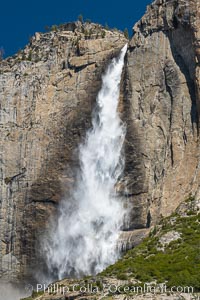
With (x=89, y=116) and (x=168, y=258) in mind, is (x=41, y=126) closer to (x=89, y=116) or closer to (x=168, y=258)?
(x=89, y=116)

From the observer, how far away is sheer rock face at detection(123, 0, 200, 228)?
5656 cm

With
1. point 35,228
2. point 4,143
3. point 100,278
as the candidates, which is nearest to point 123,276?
point 100,278

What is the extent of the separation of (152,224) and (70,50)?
57.2 ft

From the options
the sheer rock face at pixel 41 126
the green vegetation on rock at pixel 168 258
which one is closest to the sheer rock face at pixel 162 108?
the sheer rock face at pixel 41 126

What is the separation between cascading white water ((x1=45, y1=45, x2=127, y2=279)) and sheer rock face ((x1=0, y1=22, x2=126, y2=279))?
88 cm

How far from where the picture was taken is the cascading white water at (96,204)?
59656 mm

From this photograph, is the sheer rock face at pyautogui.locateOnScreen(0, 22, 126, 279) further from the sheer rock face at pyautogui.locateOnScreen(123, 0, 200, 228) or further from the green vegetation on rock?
the green vegetation on rock

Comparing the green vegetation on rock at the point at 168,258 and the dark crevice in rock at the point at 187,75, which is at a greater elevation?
the dark crevice in rock at the point at 187,75

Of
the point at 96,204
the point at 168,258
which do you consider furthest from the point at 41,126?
the point at 168,258

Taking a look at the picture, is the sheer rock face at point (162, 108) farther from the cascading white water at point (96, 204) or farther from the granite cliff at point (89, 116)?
the cascading white water at point (96, 204)

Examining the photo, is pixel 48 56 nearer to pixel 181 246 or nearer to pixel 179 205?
pixel 179 205

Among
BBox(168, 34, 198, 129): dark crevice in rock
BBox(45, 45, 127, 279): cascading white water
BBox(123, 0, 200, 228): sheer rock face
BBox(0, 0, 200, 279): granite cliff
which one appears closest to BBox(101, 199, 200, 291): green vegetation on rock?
BBox(0, 0, 200, 279): granite cliff

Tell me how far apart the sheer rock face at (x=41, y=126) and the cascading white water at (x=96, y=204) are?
0.88m

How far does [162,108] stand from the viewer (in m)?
59.5
